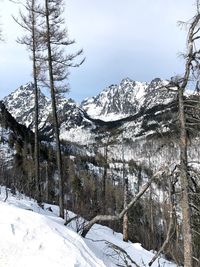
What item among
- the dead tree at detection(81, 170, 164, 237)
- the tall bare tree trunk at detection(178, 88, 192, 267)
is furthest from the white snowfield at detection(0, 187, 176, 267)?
the tall bare tree trunk at detection(178, 88, 192, 267)

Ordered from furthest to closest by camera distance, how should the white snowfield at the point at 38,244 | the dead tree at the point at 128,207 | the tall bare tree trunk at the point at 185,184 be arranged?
the dead tree at the point at 128,207
the tall bare tree trunk at the point at 185,184
the white snowfield at the point at 38,244

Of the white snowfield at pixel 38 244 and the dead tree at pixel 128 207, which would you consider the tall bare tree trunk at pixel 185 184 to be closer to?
the dead tree at pixel 128 207

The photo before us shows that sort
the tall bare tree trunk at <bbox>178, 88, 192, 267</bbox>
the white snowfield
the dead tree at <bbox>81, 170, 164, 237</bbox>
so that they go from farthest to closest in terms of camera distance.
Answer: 1. the dead tree at <bbox>81, 170, 164, 237</bbox>
2. the tall bare tree trunk at <bbox>178, 88, 192, 267</bbox>
3. the white snowfield

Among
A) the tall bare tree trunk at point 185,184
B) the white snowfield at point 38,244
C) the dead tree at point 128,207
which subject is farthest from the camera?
the dead tree at point 128,207

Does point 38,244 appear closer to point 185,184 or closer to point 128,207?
point 128,207

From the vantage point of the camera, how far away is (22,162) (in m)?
64.1

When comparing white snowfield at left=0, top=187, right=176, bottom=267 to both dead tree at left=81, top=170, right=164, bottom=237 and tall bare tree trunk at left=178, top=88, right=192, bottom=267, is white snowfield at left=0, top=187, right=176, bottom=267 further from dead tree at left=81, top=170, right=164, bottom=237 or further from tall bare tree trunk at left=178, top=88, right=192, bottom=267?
tall bare tree trunk at left=178, top=88, right=192, bottom=267

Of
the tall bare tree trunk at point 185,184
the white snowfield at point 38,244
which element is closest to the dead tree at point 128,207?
the tall bare tree trunk at point 185,184

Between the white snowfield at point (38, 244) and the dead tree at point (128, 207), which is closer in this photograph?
the white snowfield at point (38, 244)

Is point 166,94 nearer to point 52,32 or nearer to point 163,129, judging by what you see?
point 163,129

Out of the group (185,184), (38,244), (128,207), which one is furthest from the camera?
(128,207)

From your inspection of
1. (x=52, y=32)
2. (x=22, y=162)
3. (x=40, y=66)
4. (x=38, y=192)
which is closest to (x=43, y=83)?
(x=40, y=66)

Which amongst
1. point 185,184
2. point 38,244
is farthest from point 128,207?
point 38,244

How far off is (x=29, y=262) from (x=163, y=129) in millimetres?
4346
